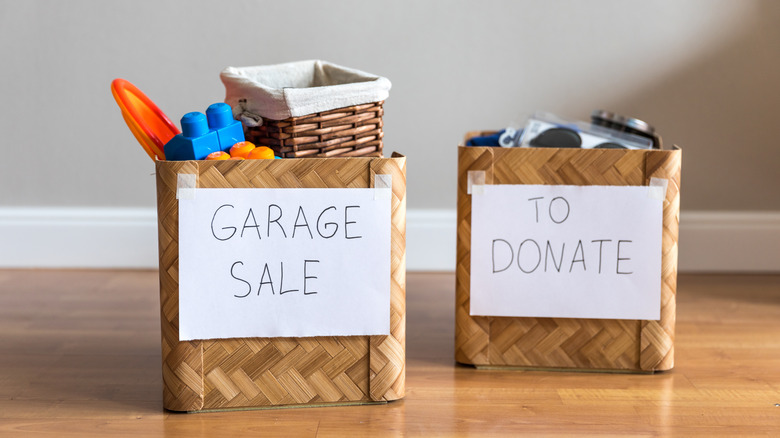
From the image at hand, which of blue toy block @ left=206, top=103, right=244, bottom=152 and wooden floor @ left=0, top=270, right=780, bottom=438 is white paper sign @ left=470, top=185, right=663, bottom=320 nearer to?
wooden floor @ left=0, top=270, right=780, bottom=438

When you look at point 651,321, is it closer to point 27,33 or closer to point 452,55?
point 452,55

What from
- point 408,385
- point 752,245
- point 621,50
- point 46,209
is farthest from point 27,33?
point 752,245

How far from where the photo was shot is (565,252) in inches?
38.5

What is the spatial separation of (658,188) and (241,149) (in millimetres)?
520

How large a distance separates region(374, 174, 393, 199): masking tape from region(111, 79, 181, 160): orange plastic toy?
0.26 metres

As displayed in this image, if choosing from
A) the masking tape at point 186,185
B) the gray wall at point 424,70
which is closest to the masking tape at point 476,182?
the masking tape at point 186,185

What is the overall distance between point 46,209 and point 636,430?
1.19m

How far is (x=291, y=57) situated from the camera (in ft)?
4.79

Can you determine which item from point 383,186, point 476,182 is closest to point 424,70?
point 476,182

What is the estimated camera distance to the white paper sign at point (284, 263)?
850 mm

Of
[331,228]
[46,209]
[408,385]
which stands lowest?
[408,385]

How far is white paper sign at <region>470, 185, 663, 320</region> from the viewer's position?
3.16 feet

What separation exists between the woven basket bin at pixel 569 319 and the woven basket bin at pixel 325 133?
13 cm

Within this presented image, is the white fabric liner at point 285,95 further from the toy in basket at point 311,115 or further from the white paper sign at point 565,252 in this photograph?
the white paper sign at point 565,252
